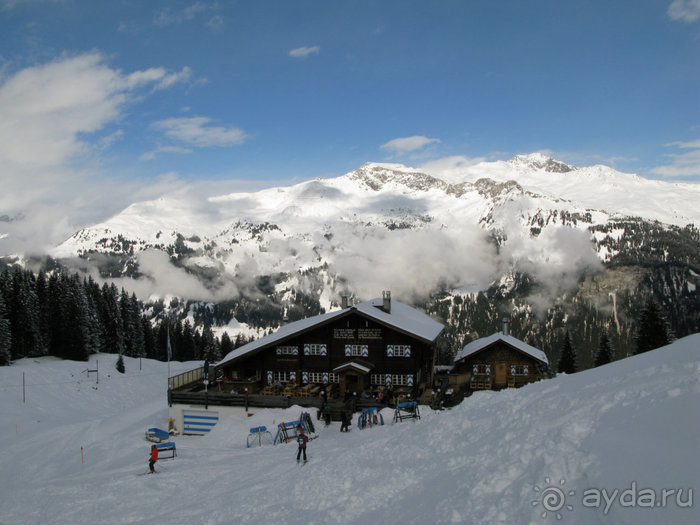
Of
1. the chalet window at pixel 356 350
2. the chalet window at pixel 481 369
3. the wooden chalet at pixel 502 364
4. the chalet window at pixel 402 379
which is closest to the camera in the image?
the chalet window at pixel 402 379

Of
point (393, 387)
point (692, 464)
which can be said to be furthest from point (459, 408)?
point (393, 387)

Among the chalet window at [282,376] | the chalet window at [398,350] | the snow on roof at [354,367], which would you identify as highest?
the chalet window at [398,350]

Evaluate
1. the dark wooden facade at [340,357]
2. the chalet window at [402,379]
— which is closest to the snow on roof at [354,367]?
the dark wooden facade at [340,357]

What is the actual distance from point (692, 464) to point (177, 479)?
18594 millimetres

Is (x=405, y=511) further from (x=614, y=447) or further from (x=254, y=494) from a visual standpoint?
(x=254, y=494)

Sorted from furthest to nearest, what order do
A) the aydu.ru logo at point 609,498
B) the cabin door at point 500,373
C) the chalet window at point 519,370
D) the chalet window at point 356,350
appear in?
the cabin door at point 500,373 → the chalet window at point 519,370 → the chalet window at point 356,350 → the aydu.ru logo at point 609,498

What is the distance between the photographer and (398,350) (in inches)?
1565

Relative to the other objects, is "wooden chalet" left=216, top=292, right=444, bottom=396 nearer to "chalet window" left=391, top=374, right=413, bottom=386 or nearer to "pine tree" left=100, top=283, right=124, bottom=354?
"chalet window" left=391, top=374, right=413, bottom=386

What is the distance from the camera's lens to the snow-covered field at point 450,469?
31.0ft

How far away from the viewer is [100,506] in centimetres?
1714

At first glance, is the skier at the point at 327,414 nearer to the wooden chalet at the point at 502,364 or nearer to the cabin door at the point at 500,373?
the wooden chalet at the point at 502,364

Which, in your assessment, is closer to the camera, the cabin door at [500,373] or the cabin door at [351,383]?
the cabin door at [351,383]

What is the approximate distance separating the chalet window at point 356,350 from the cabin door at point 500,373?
1506 centimetres

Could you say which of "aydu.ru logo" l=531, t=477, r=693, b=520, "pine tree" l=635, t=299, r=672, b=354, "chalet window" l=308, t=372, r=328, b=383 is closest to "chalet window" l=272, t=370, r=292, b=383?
"chalet window" l=308, t=372, r=328, b=383
